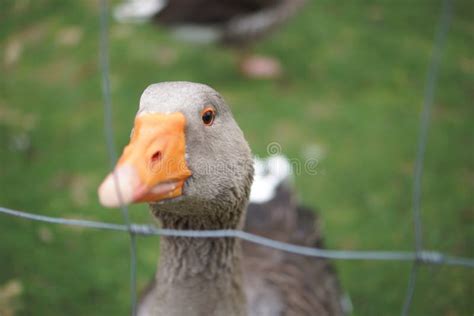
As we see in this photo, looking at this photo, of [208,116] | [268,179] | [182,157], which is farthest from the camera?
[268,179]

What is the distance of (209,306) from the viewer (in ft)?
5.21

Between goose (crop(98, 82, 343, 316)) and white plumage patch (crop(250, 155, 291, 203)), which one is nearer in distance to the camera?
goose (crop(98, 82, 343, 316))

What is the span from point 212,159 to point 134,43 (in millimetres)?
3749

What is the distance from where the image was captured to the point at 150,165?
1.13m

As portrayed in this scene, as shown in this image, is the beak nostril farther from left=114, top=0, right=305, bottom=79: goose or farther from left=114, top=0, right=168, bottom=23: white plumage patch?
left=114, top=0, right=168, bottom=23: white plumage patch

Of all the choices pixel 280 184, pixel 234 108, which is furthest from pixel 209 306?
pixel 234 108

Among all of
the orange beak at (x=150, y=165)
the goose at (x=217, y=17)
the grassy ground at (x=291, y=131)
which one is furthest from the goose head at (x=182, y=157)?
the goose at (x=217, y=17)

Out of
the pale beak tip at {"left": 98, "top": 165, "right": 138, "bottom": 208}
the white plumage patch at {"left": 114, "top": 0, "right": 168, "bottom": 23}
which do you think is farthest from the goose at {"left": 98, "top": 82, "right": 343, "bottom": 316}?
the white plumage patch at {"left": 114, "top": 0, "right": 168, "bottom": 23}

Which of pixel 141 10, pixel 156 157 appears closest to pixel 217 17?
pixel 141 10

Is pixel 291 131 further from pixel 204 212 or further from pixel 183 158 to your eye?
pixel 183 158

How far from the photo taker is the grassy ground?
2793 millimetres

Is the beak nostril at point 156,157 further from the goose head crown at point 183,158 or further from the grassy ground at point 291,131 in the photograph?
the grassy ground at point 291,131

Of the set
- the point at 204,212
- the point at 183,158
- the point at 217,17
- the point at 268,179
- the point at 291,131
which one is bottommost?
the point at 291,131

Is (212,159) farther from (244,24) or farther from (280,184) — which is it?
(244,24)
